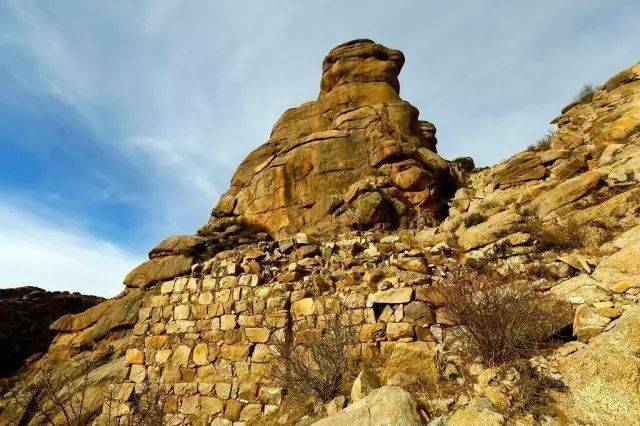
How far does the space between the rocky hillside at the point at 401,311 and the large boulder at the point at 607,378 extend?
14 millimetres

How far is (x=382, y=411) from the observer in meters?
3.77

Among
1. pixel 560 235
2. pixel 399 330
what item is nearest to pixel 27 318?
pixel 399 330

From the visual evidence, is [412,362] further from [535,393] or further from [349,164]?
[349,164]

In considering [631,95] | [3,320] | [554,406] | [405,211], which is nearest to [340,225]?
[405,211]

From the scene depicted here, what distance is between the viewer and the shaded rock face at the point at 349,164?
12.3 meters

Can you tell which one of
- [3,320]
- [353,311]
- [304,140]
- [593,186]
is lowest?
[353,311]

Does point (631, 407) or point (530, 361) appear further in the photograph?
point (530, 361)

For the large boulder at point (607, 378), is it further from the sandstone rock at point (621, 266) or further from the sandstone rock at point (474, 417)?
the sandstone rock at point (621, 266)

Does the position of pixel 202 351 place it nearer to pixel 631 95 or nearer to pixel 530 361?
pixel 530 361

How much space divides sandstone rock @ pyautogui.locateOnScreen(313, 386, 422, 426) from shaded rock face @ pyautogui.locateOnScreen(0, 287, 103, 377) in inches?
530

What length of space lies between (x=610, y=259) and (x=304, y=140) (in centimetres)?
1154

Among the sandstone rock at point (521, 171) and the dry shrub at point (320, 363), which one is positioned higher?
the sandstone rock at point (521, 171)

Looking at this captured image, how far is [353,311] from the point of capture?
6.07m

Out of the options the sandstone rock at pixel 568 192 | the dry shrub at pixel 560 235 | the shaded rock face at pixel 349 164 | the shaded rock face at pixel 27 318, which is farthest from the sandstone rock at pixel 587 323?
the shaded rock face at pixel 27 318
